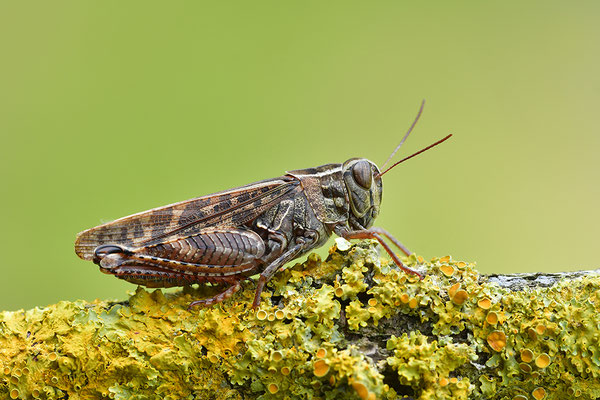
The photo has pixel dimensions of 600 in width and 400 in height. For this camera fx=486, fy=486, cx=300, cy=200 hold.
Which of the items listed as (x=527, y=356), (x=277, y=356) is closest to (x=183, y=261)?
(x=277, y=356)

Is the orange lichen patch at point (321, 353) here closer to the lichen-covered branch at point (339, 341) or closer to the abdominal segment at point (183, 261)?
the lichen-covered branch at point (339, 341)

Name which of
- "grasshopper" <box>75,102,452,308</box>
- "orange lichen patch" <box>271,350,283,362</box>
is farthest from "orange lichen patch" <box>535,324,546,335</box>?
"orange lichen patch" <box>271,350,283,362</box>

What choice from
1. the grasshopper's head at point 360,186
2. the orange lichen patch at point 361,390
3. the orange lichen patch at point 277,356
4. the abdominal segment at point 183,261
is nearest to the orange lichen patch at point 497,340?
the orange lichen patch at point 361,390

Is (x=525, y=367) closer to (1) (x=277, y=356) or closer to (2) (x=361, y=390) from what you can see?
(2) (x=361, y=390)

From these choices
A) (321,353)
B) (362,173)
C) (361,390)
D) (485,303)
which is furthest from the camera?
(362,173)

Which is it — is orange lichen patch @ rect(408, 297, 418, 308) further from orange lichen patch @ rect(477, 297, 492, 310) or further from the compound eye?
the compound eye

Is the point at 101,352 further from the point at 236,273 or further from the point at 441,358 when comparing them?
the point at 441,358
